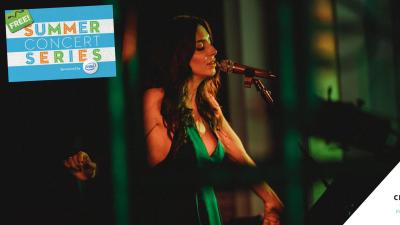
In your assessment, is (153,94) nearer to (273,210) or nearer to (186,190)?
(186,190)

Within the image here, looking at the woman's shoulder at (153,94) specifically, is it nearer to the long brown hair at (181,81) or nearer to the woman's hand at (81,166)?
the long brown hair at (181,81)

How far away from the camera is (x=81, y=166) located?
18.6 ft

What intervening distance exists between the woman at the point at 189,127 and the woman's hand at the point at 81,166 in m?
0.53

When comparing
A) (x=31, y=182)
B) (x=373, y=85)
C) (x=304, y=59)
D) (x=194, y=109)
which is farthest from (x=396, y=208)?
(x=31, y=182)

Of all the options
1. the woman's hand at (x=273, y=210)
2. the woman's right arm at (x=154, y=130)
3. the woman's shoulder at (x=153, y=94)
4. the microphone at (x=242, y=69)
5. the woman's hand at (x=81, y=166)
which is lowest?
the woman's hand at (x=273, y=210)

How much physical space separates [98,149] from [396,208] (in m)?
2.68

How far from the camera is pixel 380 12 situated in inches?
229

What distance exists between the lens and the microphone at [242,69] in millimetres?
5711

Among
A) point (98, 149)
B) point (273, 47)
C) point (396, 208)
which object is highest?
point (273, 47)

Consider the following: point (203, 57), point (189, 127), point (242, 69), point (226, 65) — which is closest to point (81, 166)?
point (189, 127)

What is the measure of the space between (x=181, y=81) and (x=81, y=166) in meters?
1.17

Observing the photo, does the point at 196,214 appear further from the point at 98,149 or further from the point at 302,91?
the point at 302,91
